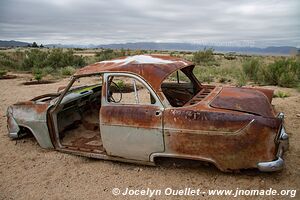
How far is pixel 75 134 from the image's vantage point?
513 cm

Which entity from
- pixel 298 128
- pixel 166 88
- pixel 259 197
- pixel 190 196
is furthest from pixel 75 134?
pixel 298 128

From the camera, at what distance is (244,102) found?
3586 mm

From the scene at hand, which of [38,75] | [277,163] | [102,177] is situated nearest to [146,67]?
[102,177]

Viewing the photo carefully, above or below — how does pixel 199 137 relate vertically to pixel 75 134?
above

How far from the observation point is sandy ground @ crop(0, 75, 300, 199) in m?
3.46

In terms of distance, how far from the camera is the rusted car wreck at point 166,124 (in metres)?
3.21

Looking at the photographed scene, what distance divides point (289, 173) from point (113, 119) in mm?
2530

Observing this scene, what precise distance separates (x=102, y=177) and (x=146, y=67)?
1723 mm

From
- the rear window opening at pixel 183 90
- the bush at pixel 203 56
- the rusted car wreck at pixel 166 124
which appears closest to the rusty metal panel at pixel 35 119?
the rusted car wreck at pixel 166 124

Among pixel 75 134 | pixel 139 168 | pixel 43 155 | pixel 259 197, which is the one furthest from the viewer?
pixel 75 134

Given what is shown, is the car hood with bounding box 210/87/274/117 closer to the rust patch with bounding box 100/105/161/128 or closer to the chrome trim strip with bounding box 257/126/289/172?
the chrome trim strip with bounding box 257/126/289/172

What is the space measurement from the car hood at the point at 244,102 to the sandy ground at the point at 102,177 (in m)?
0.85

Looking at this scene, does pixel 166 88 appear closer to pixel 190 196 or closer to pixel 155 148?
pixel 155 148

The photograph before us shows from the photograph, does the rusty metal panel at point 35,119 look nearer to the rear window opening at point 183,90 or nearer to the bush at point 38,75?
the rear window opening at point 183,90
